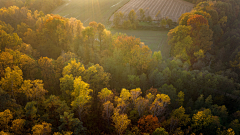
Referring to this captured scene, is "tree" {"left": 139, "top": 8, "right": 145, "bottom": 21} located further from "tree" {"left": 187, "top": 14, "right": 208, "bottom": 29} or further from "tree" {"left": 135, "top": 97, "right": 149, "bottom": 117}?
"tree" {"left": 135, "top": 97, "right": 149, "bottom": 117}

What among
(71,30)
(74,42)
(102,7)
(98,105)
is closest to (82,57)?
(74,42)

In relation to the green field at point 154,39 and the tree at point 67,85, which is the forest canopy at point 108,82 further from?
the green field at point 154,39

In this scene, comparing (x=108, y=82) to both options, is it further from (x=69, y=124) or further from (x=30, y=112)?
(x=30, y=112)

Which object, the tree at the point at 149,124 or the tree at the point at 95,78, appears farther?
the tree at the point at 95,78

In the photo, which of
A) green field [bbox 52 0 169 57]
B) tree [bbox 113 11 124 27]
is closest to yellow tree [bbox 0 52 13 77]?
green field [bbox 52 0 169 57]

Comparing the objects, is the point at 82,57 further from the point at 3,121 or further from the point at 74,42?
the point at 3,121

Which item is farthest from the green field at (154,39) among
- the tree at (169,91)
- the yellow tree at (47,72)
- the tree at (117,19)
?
the yellow tree at (47,72)
